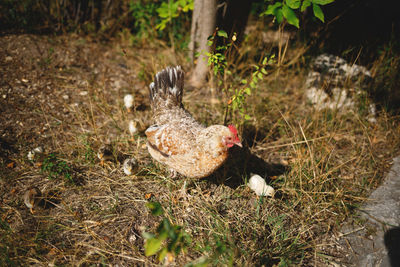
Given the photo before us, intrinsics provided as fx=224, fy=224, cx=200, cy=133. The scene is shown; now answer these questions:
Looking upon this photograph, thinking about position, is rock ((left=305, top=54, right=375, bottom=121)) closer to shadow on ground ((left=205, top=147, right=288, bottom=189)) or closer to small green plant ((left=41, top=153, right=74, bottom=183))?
shadow on ground ((left=205, top=147, right=288, bottom=189))

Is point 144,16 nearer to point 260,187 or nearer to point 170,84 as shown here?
point 170,84

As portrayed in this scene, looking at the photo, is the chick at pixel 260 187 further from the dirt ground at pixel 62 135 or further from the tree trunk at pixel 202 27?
the tree trunk at pixel 202 27

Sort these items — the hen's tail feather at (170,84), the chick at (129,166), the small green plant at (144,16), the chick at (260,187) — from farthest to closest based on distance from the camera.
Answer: the small green plant at (144,16)
the hen's tail feather at (170,84)
the chick at (129,166)
the chick at (260,187)

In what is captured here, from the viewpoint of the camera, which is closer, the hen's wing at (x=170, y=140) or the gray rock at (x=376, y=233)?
the gray rock at (x=376, y=233)

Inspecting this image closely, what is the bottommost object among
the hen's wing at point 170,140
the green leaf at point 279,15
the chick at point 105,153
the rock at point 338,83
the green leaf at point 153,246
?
the chick at point 105,153

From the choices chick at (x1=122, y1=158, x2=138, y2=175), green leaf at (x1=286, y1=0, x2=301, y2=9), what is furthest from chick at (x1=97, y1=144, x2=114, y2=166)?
green leaf at (x1=286, y1=0, x2=301, y2=9)

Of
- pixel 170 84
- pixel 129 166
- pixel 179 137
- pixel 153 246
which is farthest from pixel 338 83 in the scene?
pixel 153 246

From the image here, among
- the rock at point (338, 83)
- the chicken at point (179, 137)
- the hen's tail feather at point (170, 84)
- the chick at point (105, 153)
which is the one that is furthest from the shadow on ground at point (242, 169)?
the rock at point (338, 83)

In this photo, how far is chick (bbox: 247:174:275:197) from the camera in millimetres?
2598

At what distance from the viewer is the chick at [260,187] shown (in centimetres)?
260

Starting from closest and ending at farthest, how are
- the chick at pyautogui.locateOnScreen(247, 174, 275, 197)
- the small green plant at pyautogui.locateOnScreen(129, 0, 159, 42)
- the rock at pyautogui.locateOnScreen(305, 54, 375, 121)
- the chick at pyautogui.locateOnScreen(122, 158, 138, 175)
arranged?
the chick at pyautogui.locateOnScreen(247, 174, 275, 197), the chick at pyautogui.locateOnScreen(122, 158, 138, 175), the rock at pyautogui.locateOnScreen(305, 54, 375, 121), the small green plant at pyautogui.locateOnScreen(129, 0, 159, 42)

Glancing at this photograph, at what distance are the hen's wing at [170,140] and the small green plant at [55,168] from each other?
42.5 inches

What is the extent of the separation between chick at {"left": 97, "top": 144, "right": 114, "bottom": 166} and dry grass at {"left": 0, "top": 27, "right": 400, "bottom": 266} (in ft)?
0.25

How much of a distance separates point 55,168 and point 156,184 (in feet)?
4.02
